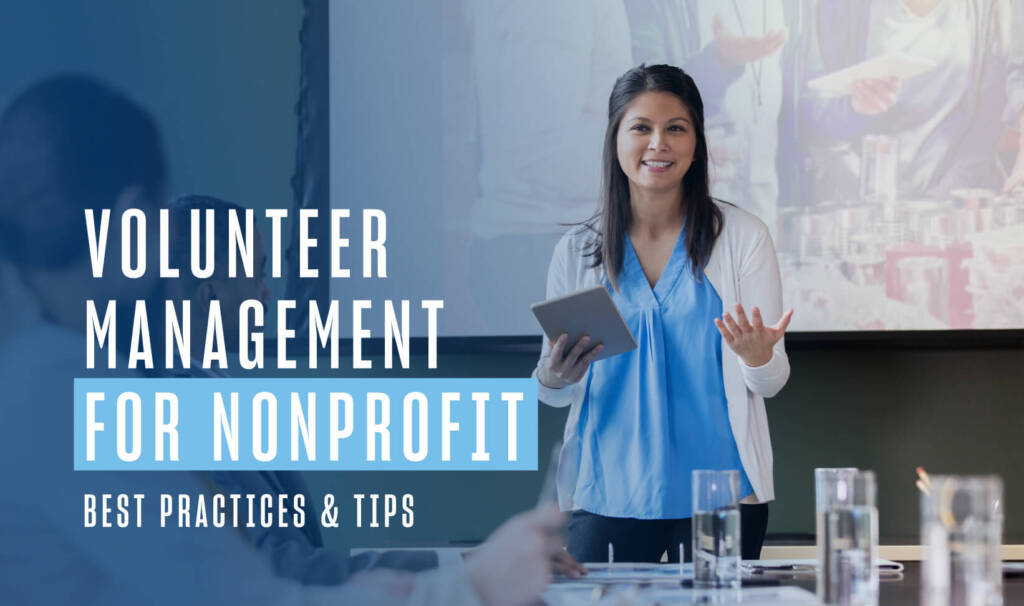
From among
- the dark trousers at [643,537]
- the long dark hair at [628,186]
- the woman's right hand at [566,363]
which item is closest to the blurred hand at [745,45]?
the long dark hair at [628,186]

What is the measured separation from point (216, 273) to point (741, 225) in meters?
1.14

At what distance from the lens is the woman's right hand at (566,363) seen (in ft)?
7.02

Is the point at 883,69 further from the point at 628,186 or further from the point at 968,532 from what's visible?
the point at 968,532

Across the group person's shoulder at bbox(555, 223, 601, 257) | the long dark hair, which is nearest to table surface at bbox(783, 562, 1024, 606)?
the long dark hair

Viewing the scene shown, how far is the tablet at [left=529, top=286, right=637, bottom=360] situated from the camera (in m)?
2.03

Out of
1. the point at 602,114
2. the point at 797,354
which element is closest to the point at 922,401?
the point at 797,354

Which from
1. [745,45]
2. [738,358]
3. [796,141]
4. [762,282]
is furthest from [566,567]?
[745,45]

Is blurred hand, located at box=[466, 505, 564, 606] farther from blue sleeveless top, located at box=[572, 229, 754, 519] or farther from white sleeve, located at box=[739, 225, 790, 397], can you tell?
white sleeve, located at box=[739, 225, 790, 397]

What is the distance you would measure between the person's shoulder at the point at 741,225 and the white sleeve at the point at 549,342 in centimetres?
35

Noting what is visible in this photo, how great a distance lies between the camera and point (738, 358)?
86.5 inches

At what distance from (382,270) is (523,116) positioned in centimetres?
61

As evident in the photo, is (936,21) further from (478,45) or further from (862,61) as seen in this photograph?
(478,45)

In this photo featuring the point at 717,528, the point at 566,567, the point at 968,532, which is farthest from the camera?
the point at 566,567

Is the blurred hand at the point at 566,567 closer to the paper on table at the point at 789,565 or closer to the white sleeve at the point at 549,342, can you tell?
the paper on table at the point at 789,565
